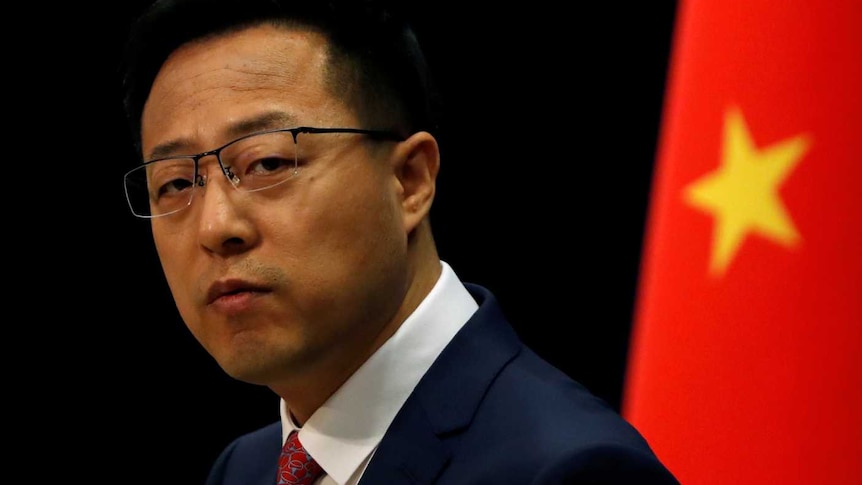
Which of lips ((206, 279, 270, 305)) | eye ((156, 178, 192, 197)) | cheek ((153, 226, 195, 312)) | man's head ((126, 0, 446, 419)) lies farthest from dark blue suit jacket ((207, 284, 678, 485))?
eye ((156, 178, 192, 197))

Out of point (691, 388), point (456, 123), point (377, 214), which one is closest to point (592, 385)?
point (691, 388)

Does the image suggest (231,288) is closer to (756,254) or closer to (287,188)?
(287,188)

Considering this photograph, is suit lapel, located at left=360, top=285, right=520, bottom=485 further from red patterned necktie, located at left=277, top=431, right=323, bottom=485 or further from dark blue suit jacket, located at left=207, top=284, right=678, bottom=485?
red patterned necktie, located at left=277, top=431, right=323, bottom=485

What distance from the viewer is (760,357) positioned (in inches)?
89.4

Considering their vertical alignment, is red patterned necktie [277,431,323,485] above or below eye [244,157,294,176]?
below

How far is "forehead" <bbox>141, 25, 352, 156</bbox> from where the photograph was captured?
1744 mm

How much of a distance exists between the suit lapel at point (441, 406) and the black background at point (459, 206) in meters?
1.08

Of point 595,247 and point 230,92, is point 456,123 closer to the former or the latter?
point 595,247

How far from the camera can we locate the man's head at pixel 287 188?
66.2 inches

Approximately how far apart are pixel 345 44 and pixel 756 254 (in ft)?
3.50

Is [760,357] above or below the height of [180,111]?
below

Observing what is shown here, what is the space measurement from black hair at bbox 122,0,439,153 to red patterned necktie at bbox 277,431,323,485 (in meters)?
0.61

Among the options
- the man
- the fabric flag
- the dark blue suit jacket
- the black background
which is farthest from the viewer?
the black background

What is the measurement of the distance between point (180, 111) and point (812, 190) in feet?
4.40
